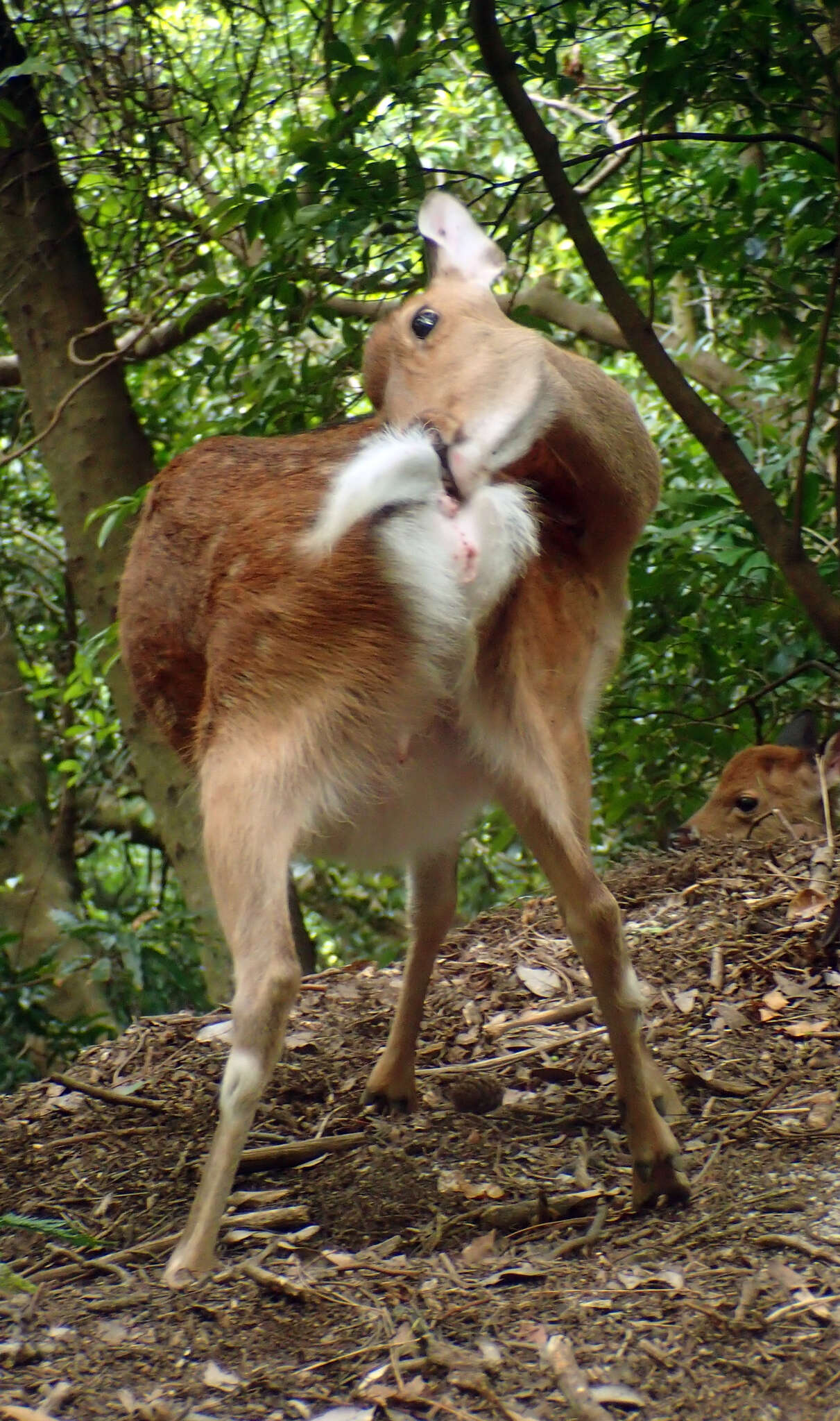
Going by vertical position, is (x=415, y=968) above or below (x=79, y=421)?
below

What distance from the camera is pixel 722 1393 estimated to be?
214cm

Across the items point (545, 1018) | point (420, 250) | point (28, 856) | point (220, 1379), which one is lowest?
point (545, 1018)

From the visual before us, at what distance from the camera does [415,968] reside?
375 centimetres

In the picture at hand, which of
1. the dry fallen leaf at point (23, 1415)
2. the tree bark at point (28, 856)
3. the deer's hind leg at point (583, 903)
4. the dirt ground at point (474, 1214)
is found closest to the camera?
the dry fallen leaf at point (23, 1415)

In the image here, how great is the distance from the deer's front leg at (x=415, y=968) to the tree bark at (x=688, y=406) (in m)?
1.30

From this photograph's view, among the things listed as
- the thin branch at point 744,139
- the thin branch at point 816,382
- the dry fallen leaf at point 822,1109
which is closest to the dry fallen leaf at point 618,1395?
the dry fallen leaf at point 822,1109

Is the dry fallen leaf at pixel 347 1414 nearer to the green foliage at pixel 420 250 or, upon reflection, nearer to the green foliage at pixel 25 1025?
the green foliage at pixel 420 250

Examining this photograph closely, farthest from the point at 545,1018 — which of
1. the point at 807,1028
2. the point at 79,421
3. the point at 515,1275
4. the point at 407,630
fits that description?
the point at 79,421

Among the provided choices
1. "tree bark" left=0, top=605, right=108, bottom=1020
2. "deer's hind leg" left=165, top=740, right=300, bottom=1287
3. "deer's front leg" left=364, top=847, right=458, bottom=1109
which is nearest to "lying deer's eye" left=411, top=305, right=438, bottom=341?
"deer's hind leg" left=165, top=740, right=300, bottom=1287

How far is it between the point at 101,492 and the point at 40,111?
158 cm

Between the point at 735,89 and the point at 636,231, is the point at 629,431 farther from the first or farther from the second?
the point at 636,231

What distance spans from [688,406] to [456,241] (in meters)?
1.05

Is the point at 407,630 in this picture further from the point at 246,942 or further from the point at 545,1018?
the point at 545,1018

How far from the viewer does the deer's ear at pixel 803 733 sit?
5.71 meters
